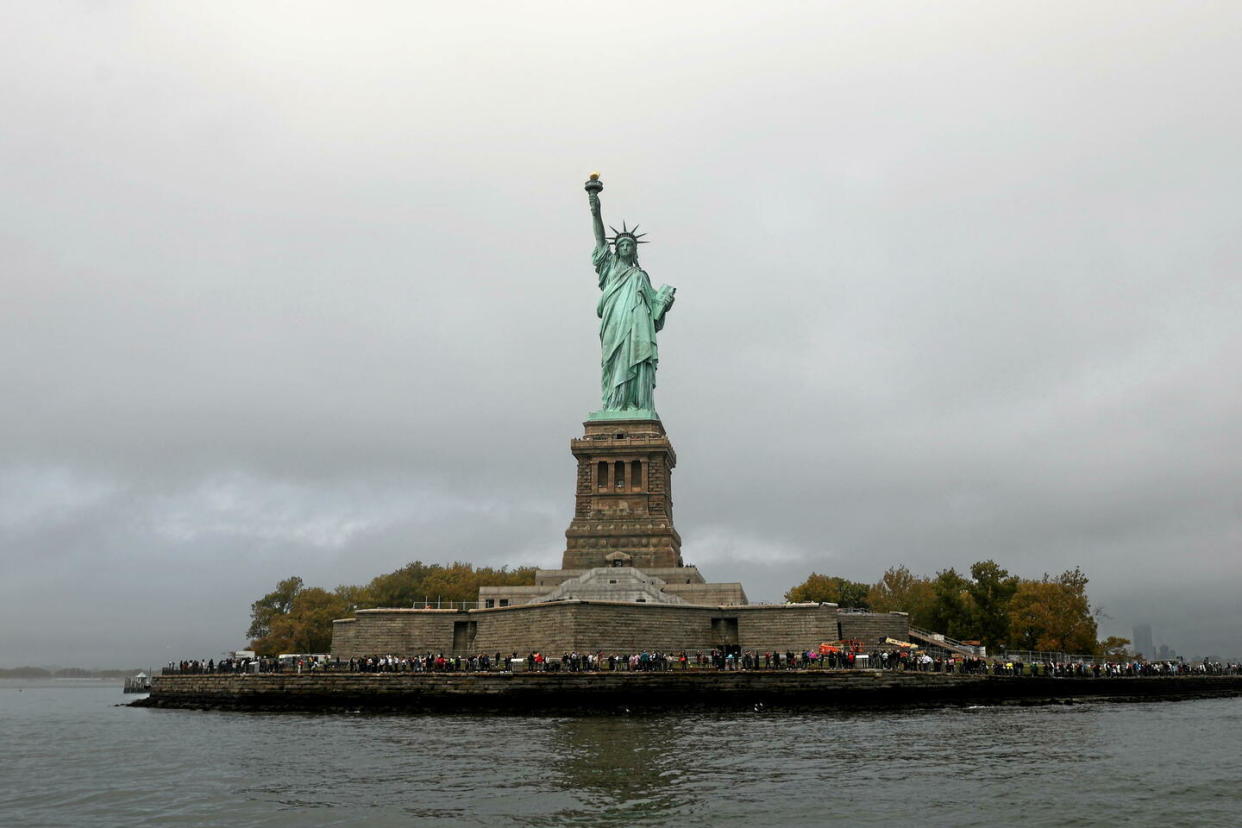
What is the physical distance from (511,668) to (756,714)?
1094 cm

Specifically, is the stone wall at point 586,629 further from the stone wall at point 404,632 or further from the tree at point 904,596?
the tree at point 904,596

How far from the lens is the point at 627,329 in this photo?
62.4m

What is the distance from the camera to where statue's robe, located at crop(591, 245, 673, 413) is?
2434 inches

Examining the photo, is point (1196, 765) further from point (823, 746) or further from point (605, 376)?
point (605, 376)

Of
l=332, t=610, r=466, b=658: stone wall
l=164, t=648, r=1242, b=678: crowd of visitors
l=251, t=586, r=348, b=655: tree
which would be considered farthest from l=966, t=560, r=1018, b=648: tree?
l=251, t=586, r=348, b=655: tree

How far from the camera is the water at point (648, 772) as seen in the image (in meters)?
19.0

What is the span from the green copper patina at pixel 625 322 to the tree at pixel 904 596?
25031 mm

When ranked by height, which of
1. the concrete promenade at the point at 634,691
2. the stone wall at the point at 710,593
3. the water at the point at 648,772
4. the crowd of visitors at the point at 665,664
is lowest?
the water at the point at 648,772

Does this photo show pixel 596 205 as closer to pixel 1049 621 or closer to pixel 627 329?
pixel 627 329

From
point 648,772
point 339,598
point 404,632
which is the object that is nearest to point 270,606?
point 339,598

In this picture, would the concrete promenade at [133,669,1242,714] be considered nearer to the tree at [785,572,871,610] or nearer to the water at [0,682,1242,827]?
the water at [0,682,1242,827]

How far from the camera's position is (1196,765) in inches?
992

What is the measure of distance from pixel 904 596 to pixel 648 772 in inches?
2435

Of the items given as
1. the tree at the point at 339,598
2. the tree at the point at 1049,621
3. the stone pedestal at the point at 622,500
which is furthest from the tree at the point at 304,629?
the tree at the point at 1049,621
